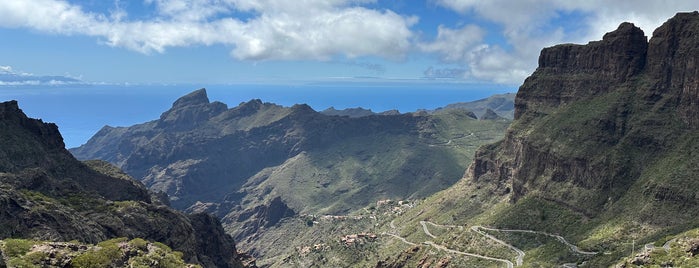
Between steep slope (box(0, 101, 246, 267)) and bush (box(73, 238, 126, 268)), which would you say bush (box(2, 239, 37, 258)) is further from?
steep slope (box(0, 101, 246, 267))

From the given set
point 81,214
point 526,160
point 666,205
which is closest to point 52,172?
point 81,214

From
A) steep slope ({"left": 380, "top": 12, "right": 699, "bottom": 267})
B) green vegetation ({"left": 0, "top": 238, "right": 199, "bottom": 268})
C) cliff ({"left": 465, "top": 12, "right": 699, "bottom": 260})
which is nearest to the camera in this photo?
green vegetation ({"left": 0, "top": 238, "right": 199, "bottom": 268})

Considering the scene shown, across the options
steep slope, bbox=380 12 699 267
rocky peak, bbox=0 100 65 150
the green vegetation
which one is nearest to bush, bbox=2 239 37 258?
the green vegetation

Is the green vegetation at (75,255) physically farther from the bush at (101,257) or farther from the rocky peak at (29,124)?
the rocky peak at (29,124)

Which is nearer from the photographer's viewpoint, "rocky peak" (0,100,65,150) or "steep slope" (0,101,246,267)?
"steep slope" (0,101,246,267)

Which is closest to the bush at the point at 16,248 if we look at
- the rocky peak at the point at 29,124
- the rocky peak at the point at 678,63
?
the rocky peak at the point at 29,124
